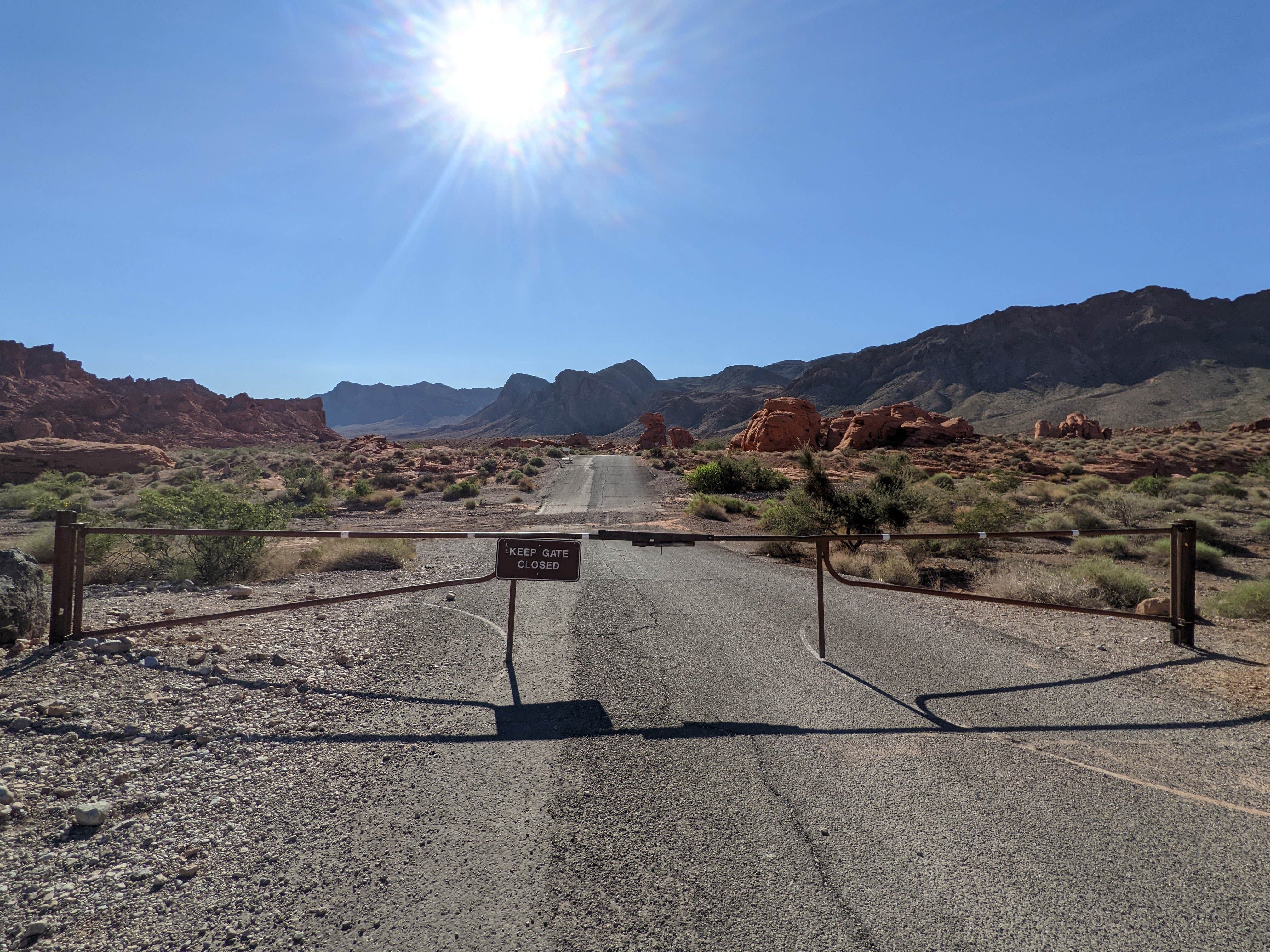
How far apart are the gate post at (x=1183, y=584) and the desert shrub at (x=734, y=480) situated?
25.2 m

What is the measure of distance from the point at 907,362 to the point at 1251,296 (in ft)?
188

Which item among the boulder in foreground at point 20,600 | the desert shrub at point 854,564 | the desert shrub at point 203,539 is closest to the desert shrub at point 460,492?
the desert shrub at point 203,539

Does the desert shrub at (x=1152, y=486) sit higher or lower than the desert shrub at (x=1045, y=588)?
higher

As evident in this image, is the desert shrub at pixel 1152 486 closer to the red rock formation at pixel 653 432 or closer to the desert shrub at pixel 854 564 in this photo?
the desert shrub at pixel 854 564

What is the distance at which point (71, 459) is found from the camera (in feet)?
138

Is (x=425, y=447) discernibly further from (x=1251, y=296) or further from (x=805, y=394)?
(x=1251, y=296)

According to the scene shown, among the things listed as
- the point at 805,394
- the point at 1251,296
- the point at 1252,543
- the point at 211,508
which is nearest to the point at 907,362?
the point at 805,394

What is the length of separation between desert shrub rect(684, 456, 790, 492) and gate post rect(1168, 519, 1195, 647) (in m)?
25.2

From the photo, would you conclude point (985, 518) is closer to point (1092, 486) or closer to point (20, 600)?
point (1092, 486)

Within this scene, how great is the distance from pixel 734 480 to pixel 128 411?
10998 centimetres

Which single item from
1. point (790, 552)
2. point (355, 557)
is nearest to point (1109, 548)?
point (790, 552)

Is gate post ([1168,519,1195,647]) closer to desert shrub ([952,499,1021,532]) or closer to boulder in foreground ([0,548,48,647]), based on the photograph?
desert shrub ([952,499,1021,532])

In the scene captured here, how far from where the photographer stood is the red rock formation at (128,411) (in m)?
83.3

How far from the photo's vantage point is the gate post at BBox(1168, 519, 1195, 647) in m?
6.68
